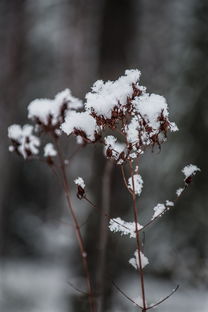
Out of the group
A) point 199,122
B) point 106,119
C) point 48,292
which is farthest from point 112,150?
point 48,292

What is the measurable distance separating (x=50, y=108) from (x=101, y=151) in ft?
8.35

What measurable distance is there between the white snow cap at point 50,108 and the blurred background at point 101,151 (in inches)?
56.3

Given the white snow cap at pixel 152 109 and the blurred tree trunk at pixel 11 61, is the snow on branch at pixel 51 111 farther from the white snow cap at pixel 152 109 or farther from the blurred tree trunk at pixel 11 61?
the blurred tree trunk at pixel 11 61

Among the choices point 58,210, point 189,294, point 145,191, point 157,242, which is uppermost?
point 58,210

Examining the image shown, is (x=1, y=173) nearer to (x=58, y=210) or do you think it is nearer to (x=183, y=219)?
(x=58, y=210)

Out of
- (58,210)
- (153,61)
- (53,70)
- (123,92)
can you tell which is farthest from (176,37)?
(58,210)

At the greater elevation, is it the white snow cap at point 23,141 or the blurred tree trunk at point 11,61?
the blurred tree trunk at point 11,61

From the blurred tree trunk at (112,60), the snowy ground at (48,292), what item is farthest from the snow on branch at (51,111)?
the blurred tree trunk at (112,60)

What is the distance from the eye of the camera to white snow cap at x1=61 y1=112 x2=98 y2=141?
58.7 inches

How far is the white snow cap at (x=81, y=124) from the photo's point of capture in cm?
149

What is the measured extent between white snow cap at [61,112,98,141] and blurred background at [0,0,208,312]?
1338mm

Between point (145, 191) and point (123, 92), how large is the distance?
463 cm

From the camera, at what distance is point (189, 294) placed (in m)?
5.27

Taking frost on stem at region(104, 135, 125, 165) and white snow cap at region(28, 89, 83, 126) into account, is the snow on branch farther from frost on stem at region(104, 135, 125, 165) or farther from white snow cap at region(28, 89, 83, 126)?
frost on stem at region(104, 135, 125, 165)
